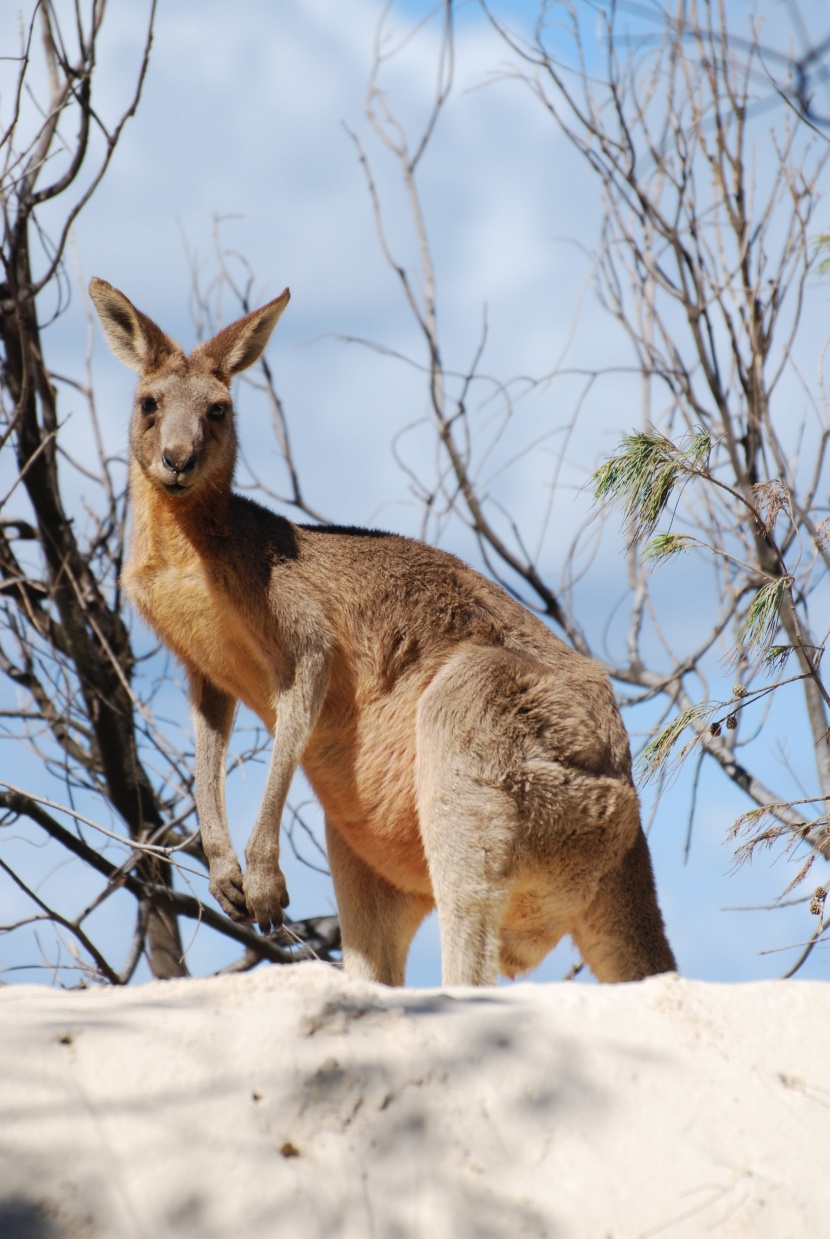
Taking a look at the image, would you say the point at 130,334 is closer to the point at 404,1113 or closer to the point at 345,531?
the point at 345,531

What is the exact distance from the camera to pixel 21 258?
7242 mm

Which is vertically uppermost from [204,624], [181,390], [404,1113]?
[181,390]

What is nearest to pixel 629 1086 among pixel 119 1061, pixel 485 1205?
pixel 485 1205

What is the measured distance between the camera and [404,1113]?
309 centimetres

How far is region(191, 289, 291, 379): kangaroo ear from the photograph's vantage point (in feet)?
19.3

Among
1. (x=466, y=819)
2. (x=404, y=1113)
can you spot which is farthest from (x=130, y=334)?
(x=404, y=1113)

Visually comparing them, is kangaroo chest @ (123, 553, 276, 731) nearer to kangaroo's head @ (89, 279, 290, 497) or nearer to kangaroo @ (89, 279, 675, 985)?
kangaroo @ (89, 279, 675, 985)

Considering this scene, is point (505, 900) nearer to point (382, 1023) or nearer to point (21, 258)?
point (382, 1023)

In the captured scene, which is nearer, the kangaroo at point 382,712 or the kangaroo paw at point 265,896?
the kangaroo at point 382,712

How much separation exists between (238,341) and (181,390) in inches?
16.6

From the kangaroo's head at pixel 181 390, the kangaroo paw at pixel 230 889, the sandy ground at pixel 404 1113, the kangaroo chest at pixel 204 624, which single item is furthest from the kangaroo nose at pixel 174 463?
the sandy ground at pixel 404 1113

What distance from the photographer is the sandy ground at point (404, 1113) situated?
2846 mm

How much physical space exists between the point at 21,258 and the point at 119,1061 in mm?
5232

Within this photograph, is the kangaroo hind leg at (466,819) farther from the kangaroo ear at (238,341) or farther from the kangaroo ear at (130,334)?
the kangaroo ear at (130,334)
